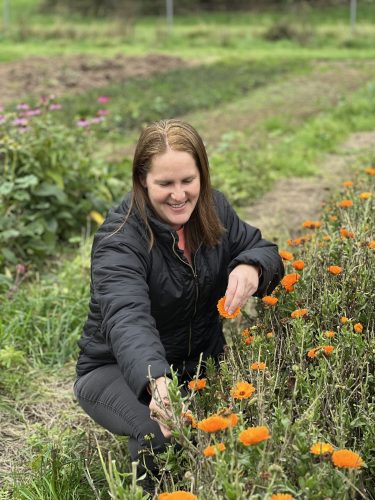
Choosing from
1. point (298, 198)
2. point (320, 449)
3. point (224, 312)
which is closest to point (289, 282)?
point (224, 312)

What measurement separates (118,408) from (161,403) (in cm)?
78

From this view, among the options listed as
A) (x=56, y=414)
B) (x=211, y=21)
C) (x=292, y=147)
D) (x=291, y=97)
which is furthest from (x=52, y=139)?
(x=211, y=21)

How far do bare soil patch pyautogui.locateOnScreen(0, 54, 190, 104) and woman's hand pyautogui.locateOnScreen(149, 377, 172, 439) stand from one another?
952cm

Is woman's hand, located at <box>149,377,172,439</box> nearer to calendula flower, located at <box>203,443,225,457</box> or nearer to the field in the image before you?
the field

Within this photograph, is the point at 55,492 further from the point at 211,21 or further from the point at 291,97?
the point at 211,21

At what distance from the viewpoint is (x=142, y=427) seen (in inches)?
109

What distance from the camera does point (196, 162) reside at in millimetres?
2938

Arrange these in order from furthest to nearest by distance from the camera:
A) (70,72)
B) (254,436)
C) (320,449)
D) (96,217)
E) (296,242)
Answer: (70,72)
(96,217)
(296,242)
(320,449)
(254,436)

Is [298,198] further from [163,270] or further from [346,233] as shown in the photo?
[163,270]

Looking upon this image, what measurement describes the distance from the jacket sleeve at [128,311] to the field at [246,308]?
0.21 meters

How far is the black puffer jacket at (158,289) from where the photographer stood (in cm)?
256

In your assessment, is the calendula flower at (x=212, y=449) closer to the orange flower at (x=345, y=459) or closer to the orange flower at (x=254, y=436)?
the orange flower at (x=254, y=436)

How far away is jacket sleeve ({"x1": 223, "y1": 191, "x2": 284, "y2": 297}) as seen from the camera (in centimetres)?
301

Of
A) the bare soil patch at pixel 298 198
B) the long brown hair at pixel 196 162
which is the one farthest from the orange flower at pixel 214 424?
the bare soil patch at pixel 298 198
